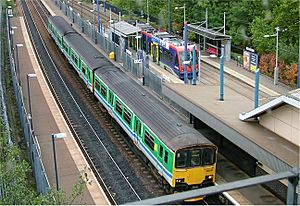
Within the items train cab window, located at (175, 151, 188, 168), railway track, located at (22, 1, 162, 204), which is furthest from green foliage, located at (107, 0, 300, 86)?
train cab window, located at (175, 151, 188, 168)

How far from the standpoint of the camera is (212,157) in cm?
1972

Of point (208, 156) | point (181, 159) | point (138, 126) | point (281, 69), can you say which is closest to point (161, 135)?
point (181, 159)

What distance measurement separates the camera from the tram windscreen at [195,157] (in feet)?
62.9

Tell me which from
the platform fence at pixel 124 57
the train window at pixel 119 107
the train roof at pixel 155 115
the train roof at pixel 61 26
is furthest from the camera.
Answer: the train roof at pixel 61 26

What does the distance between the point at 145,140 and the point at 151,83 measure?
40.2 ft

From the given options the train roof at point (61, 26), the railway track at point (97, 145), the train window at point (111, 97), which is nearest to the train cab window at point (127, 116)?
the railway track at point (97, 145)

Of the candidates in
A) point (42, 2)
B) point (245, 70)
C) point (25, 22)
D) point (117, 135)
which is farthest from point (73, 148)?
point (42, 2)

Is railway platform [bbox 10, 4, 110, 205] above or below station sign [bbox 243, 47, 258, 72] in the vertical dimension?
below

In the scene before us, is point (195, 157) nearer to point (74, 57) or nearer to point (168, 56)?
point (168, 56)

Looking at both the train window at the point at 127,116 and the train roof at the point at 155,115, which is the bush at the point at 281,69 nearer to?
the train roof at the point at 155,115

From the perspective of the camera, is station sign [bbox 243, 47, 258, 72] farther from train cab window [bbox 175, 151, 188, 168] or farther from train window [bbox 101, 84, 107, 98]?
train cab window [bbox 175, 151, 188, 168]

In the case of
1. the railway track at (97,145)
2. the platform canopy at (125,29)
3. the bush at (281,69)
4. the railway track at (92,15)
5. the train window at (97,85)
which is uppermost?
the platform canopy at (125,29)

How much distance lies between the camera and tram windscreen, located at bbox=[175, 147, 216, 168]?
19.2 metres

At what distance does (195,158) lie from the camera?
63.9ft
